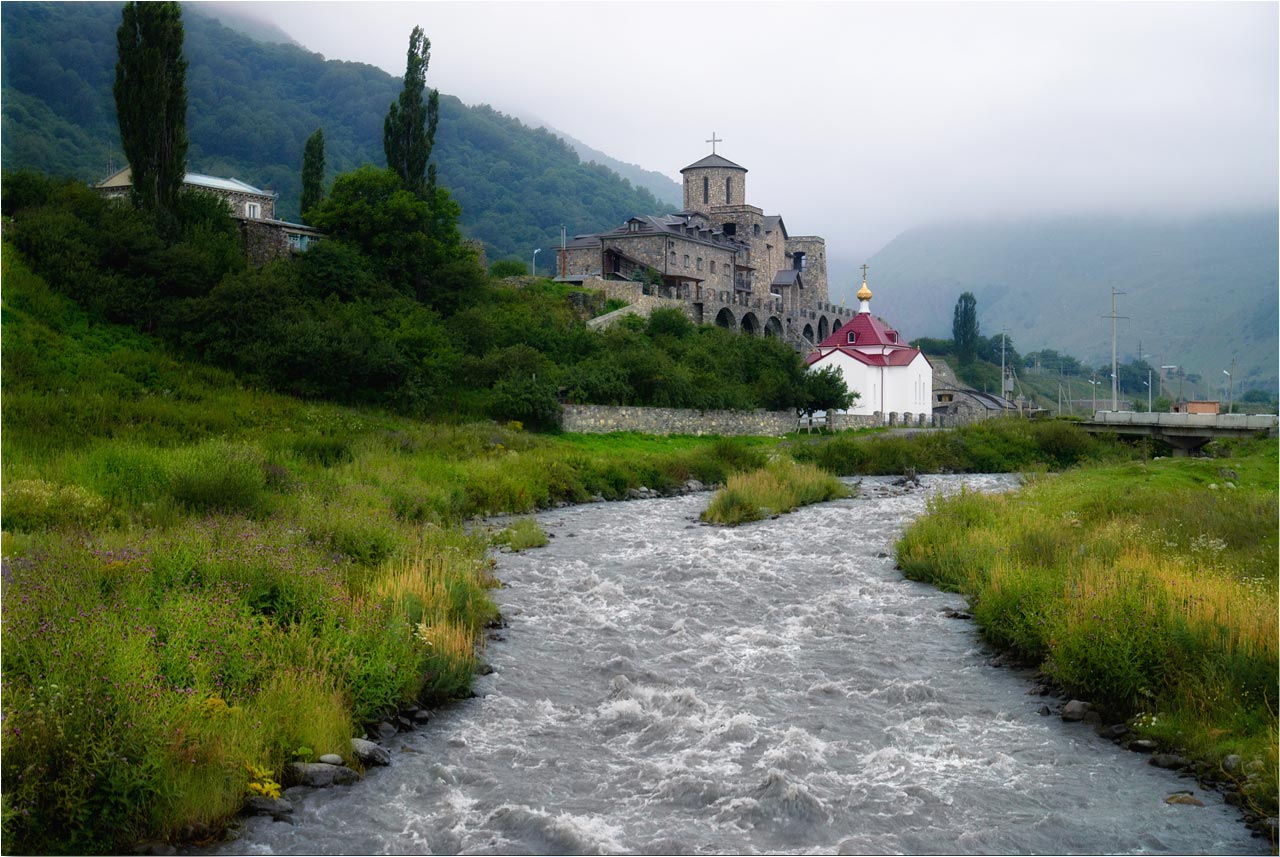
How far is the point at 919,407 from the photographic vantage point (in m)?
73.8

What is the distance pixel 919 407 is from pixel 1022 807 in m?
65.9

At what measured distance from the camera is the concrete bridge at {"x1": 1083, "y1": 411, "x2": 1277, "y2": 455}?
152 ft

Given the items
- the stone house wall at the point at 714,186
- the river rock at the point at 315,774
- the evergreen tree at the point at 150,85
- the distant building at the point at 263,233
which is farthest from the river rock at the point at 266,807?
the stone house wall at the point at 714,186

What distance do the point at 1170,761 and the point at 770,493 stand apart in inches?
813

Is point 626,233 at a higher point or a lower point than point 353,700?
higher

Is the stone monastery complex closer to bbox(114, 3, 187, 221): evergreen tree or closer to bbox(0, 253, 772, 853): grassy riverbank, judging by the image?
bbox(114, 3, 187, 221): evergreen tree

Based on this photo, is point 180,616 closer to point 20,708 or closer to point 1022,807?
point 20,708

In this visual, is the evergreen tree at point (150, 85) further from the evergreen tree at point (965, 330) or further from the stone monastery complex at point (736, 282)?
the evergreen tree at point (965, 330)

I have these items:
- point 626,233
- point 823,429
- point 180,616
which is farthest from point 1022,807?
point 626,233

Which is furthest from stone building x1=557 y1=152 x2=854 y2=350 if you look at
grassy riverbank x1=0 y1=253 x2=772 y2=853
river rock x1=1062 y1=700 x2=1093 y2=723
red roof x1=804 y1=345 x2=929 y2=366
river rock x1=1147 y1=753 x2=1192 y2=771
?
river rock x1=1147 y1=753 x2=1192 y2=771

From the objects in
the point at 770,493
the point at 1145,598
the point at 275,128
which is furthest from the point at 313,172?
the point at 275,128

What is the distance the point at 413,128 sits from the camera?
5156 cm

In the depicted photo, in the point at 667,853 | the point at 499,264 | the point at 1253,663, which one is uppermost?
the point at 499,264

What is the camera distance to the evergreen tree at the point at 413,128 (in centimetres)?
5122
